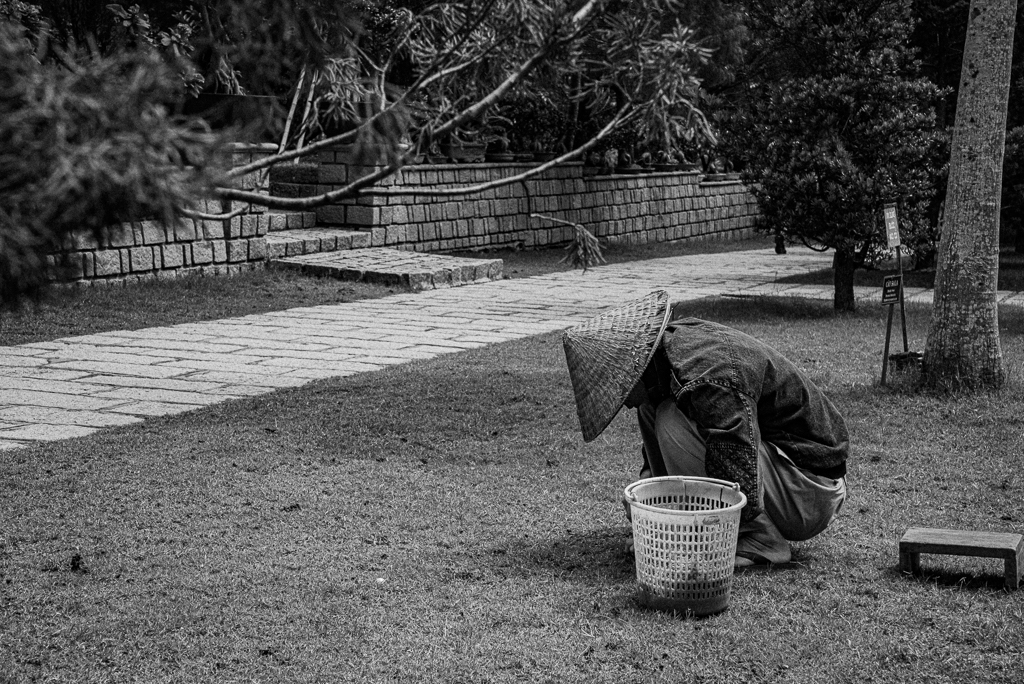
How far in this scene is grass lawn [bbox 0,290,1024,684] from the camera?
366 cm

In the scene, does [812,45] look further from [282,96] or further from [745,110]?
[282,96]

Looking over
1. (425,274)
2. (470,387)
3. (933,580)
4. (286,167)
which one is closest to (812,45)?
(425,274)

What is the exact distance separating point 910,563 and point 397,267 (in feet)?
34.8

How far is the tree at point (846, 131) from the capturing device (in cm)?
1211

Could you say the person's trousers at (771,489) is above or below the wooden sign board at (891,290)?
below

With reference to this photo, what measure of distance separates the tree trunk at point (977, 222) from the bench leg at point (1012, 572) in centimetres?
392

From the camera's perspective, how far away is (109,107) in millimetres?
1572

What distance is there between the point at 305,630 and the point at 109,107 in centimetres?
263

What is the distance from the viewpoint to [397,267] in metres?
14.4

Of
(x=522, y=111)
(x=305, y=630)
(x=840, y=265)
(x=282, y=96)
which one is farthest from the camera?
(x=522, y=111)

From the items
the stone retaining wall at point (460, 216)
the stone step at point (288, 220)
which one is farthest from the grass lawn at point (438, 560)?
the stone step at point (288, 220)

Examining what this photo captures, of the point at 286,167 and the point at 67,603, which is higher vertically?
the point at 286,167

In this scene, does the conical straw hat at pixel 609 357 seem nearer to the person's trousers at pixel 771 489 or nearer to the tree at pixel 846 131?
the person's trousers at pixel 771 489

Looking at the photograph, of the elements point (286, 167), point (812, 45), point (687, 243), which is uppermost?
point (812, 45)
